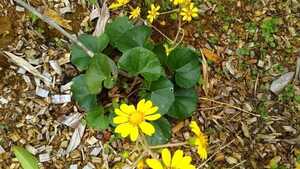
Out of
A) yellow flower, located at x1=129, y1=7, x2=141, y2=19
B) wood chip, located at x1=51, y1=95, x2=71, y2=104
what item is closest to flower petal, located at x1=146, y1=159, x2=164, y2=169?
wood chip, located at x1=51, y1=95, x2=71, y2=104

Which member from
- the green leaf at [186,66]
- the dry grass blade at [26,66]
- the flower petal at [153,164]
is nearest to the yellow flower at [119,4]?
the green leaf at [186,66]

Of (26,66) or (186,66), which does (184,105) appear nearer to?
(186,66)

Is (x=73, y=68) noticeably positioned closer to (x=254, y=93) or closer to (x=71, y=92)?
(x=71, y=92)

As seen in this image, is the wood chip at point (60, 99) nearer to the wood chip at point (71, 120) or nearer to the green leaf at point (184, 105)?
the wood chip at point (71, 120)

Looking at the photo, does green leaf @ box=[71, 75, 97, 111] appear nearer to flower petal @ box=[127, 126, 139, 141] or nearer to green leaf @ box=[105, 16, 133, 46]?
green leaf @ box=[105, 16, 133, 46]

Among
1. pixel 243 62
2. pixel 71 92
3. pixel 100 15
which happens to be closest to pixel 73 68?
pixel 71 92
